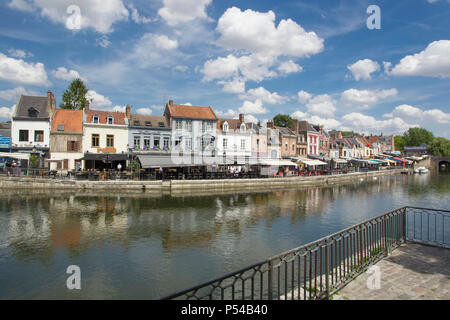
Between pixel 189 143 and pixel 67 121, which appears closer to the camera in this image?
pixel 67 121

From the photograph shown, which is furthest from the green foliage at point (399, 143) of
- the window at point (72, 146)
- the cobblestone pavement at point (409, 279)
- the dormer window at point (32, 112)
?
the cobblestone pavement at point (409, 279)

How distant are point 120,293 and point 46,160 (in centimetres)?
2927

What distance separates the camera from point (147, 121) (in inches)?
1591

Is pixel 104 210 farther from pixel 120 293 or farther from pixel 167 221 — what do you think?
pixel 120 293

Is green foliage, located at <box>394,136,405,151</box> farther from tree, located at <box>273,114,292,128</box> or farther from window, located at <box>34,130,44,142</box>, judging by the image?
window, located at <box>34,130,44,142</box>

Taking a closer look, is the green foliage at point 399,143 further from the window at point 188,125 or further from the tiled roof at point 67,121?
the tiled roof at point 67,121

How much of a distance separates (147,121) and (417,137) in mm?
125528

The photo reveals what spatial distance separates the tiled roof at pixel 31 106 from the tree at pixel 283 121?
4891cm

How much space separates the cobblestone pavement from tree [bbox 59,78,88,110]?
5075cm

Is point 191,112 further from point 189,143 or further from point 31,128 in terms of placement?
point 31,128

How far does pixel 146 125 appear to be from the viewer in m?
39.8

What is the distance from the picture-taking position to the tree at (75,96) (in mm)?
47125

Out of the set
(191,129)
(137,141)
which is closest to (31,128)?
(137,141)
